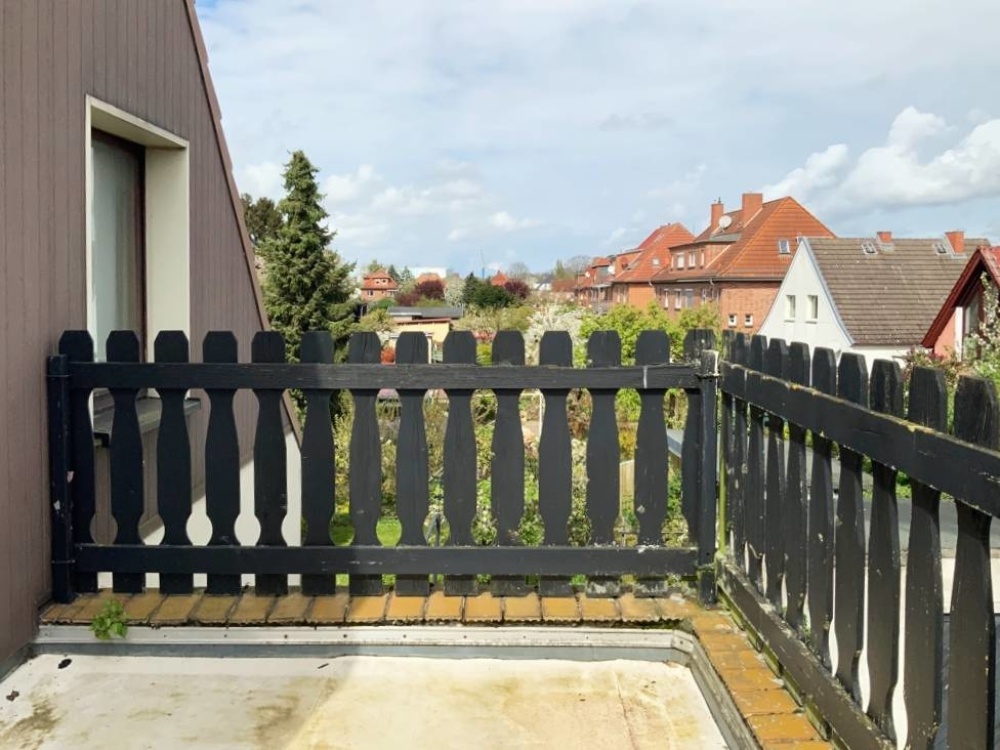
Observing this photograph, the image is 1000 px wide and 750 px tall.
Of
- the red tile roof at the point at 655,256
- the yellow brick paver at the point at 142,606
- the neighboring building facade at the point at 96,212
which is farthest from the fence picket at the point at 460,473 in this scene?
the red tile roof at the point at 655,256

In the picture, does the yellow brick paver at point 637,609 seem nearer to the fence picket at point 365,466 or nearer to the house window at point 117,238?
the fence picket at point 365,466

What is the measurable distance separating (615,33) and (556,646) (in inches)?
406

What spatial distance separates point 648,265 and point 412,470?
65578 mm

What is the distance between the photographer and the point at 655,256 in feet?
220

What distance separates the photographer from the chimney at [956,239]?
40.6 m

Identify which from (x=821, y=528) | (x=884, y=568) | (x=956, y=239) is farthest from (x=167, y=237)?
(x=956, y=239)

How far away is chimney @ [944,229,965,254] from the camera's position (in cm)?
4059

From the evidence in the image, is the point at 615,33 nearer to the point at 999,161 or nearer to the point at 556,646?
the point at 556,646

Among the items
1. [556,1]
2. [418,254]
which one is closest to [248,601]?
[556,1]

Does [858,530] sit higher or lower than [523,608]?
higher

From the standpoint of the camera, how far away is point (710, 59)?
14891 millimetres

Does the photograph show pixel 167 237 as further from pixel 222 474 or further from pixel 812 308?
pixel 812 308

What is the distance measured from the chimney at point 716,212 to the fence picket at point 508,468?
58.3 metres

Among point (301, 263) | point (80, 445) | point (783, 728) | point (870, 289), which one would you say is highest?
point (301, 263)
